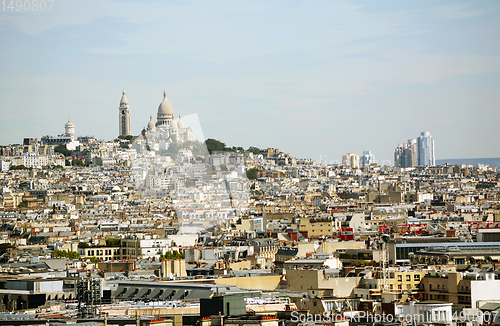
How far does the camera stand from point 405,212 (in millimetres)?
66750

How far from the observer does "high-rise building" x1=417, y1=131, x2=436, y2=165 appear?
19382 cm

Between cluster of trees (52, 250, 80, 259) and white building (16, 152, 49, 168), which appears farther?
white building (16, 152, 49, 168)

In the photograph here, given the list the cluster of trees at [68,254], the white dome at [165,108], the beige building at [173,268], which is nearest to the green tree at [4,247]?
the cluster of trees at [68,254]

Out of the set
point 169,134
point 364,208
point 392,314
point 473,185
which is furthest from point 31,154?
point 392,314

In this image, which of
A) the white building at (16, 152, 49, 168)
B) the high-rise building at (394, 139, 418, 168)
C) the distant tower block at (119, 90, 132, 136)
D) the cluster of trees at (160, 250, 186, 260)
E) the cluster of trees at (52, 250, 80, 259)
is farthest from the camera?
the high-rise building at (394, 139, 418, 168)

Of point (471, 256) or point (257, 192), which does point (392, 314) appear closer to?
point (471, 256)

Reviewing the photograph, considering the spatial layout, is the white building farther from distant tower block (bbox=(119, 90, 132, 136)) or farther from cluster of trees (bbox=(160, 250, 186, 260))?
cluster of trees (bbox=(160, 250, 186, 260))

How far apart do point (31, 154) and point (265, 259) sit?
326 ft

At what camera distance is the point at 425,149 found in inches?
7736

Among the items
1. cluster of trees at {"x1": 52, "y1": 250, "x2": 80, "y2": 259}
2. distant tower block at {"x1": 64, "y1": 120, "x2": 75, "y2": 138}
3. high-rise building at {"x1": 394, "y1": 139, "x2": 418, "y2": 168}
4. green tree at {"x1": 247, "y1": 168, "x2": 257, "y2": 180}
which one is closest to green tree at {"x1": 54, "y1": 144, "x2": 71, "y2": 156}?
distant tower block at {"x1": 64, "y1": 120, "x2": 75, "y2": 138}

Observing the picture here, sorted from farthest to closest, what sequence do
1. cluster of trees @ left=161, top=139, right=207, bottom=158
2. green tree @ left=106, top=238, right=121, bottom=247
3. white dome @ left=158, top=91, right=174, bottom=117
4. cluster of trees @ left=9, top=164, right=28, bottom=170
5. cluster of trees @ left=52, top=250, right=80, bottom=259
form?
white dome @ left=158, top=91, right=174, bottom=117, cluster of trees @ left=9, top=164, right=28, bottom=170, cluster of trees @ left=161, top=139, right=207, bottom=158, green tree @ left=106, top=238, right=121, bottom=247, cluster of trees @ left=52, top=250, right=80, bottom=259

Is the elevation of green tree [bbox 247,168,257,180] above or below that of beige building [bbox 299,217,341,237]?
above

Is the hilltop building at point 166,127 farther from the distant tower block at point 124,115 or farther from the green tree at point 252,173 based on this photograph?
the distant tower block at point 124,115

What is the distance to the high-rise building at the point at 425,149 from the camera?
193825 millimetres
